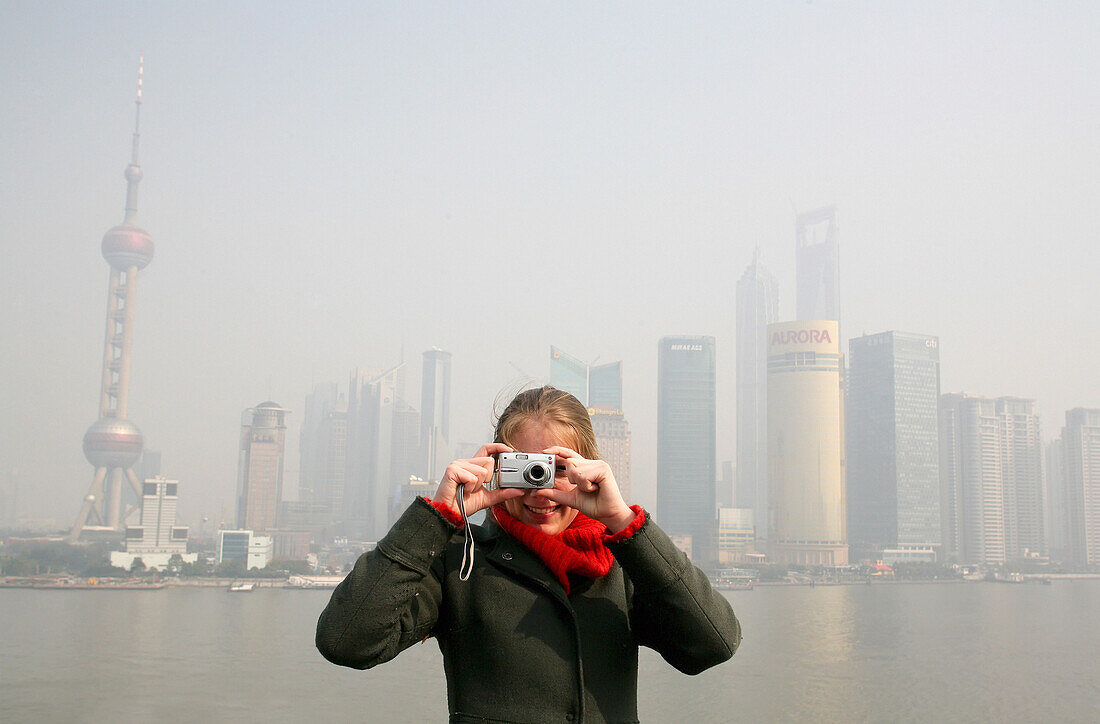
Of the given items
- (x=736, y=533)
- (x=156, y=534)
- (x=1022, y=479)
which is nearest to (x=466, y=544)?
(x=156, y=534)

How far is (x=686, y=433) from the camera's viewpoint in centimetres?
5616

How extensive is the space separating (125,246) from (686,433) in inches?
1435

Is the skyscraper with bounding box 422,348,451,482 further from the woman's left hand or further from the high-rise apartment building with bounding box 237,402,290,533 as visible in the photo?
the woman's left hand

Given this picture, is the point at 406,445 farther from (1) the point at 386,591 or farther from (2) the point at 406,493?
(1) the point at 386,591

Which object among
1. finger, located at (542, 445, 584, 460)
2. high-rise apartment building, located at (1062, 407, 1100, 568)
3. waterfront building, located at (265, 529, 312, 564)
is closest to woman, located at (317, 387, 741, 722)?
finger, located at (542, 445, 584, 460)

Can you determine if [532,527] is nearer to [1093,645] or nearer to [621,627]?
[621,627]

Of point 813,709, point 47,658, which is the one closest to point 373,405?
point 47,658

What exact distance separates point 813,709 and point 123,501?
5340 cm

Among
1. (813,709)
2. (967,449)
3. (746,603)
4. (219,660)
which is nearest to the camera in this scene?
(813,709)

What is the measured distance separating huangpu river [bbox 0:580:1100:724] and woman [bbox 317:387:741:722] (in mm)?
11778

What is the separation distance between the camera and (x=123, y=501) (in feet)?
185

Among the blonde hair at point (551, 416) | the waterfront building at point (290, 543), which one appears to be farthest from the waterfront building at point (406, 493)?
the blonde hair at point (551, 416)

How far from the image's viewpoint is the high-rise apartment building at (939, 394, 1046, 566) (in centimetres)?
5131

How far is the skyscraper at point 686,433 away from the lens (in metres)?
53.6
